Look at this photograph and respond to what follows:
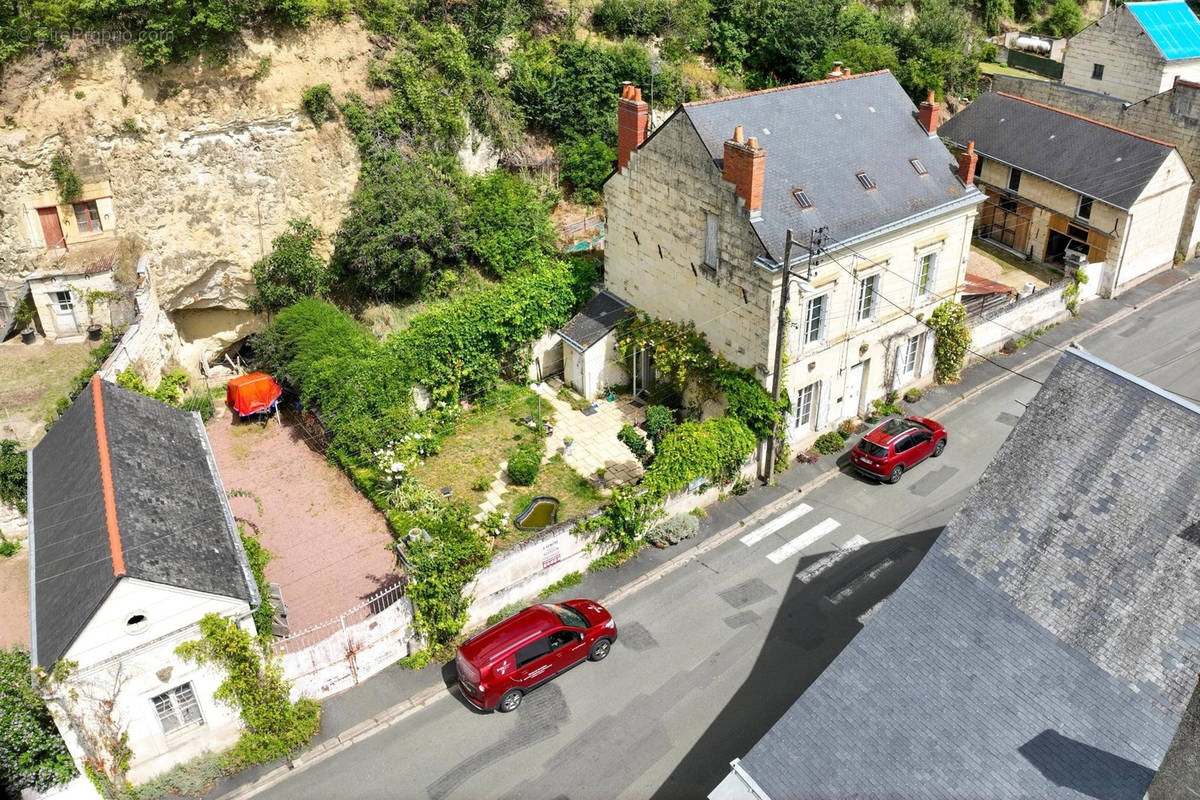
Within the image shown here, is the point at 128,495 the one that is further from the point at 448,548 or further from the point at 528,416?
the point at 528,416

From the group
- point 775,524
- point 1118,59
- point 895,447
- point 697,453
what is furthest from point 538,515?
point 1118,59

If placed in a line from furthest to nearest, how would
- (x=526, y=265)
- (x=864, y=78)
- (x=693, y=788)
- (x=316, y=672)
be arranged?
(x=526, y=265) → (x=864, y=78) → (x=316, y=672) → (x=693, y=788)

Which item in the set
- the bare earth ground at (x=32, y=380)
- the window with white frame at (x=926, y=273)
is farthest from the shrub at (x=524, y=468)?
the bare earth ground at (x=32, y=380)

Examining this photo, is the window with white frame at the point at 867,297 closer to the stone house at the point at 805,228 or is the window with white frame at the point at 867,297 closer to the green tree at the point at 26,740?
the stone house at the point at 805,228

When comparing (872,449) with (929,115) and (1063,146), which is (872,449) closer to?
(929,115)

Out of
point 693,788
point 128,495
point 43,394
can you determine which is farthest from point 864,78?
point 43,394
